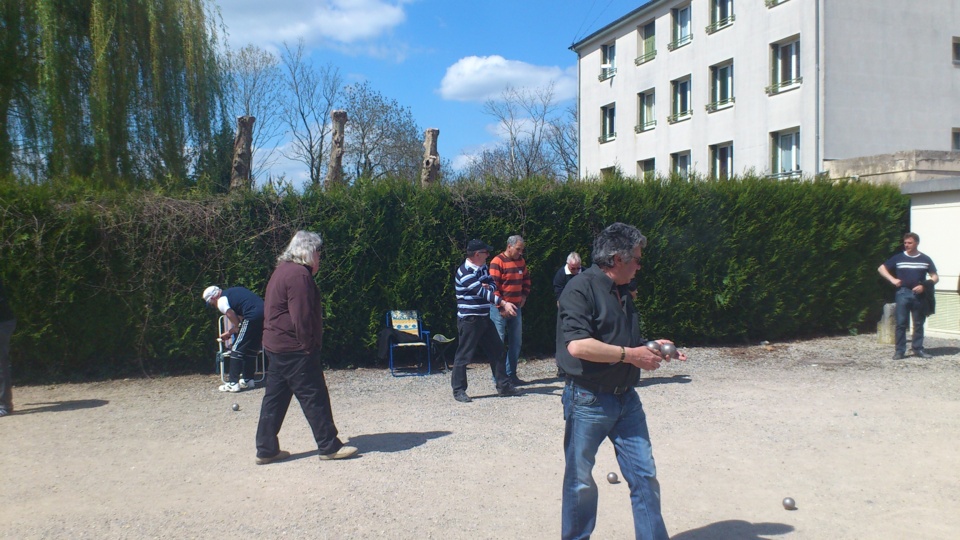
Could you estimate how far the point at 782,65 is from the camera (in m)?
23.8

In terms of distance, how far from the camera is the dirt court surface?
4.80 m

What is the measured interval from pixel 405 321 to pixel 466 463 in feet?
15.1

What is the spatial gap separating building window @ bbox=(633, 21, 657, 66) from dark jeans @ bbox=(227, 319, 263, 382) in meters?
24.0

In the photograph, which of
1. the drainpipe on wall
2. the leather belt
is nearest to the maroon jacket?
the leather belt

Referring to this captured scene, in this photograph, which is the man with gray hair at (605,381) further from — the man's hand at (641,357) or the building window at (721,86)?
the building window at (721,86)

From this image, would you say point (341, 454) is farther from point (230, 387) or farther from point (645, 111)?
point (645, 111)

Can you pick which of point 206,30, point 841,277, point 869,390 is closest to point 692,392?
point 869,390

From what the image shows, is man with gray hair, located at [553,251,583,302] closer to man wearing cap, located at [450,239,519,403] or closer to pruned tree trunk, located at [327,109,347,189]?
man wearing cap, located at [450,239,519,403]

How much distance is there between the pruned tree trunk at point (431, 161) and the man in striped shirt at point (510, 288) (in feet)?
9.10

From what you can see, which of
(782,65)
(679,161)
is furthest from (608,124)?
(782,65)

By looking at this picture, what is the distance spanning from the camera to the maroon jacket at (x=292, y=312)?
5.98m

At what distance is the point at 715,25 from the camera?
85.9 feet

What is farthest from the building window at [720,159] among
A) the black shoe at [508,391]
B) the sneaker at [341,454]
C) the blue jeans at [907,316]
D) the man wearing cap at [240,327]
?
the sneaker at [341,454]

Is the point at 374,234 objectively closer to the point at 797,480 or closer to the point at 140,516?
the point at 140,516
